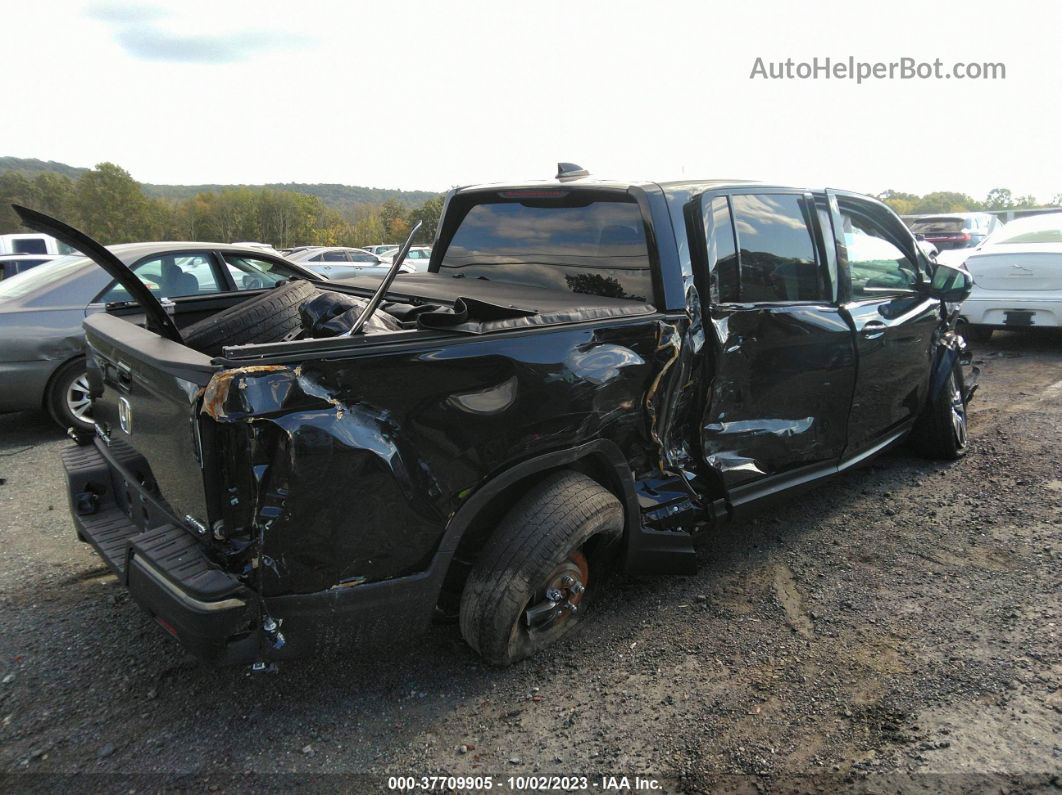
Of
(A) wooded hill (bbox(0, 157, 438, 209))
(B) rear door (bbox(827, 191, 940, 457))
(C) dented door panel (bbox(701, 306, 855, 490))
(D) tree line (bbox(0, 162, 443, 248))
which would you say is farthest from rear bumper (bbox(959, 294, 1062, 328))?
(A) wooded hill (bbox(0, 157, 438, 209))

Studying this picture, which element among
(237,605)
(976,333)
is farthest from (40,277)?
(976,333)

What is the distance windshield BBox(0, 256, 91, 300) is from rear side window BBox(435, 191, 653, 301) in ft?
12.6

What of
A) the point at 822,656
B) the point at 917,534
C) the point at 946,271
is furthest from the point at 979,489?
the point at 822,656

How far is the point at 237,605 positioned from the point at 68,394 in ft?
15.9

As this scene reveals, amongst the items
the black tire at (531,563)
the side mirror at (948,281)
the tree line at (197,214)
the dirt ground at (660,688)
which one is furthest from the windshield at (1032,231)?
the tree line at (197,214)

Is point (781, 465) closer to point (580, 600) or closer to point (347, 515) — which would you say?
point (580, 600)

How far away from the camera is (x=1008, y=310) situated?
8.02 m

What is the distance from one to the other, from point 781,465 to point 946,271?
2030 mm

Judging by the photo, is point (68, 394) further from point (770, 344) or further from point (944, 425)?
point (944, 425)

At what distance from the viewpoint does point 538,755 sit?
229 centimetres

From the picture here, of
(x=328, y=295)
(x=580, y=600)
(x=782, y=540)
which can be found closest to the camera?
(x=328, y=295)

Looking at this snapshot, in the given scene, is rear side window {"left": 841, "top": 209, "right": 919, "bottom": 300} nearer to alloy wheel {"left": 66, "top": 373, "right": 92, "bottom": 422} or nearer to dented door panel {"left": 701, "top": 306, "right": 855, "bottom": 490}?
dented door panel {"left": 701, "top": 306, "right": 855, "bottom": 490}

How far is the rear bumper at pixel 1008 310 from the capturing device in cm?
776

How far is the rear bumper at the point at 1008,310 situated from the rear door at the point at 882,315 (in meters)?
3.96
